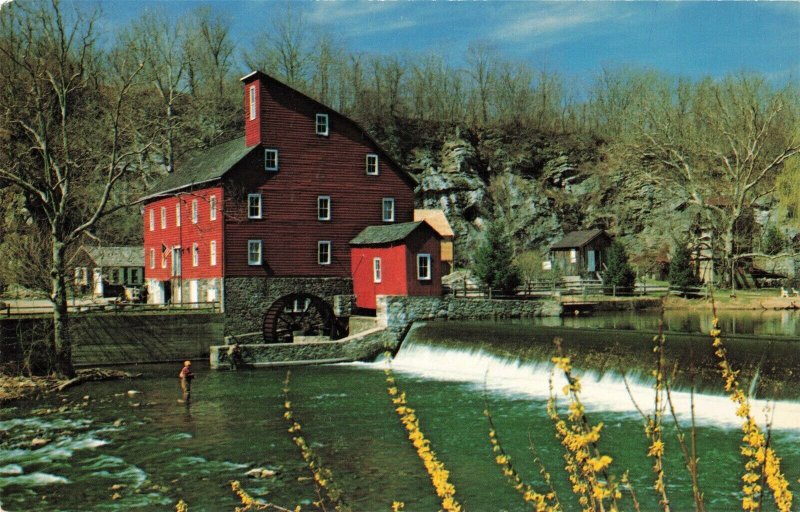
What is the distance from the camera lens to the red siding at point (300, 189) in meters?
39.5

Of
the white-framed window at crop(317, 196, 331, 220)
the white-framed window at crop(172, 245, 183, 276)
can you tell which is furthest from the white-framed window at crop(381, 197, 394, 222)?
the white-framed window at crop(172, 245, 183, 276)

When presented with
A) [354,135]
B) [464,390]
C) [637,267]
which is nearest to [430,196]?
[637,267]

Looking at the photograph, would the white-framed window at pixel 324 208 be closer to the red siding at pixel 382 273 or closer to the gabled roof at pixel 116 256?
the red siding at pixel 382 273

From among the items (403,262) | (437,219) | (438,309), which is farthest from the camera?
(437,219)

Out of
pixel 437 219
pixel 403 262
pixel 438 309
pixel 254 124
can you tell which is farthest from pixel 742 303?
pixel 254 124

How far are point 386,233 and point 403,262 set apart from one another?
2584 millimetres

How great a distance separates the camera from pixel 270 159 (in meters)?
40.2

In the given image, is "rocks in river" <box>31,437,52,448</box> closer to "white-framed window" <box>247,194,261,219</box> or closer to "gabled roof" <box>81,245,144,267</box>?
"white-framed window" <box>247,194,261,219</box>

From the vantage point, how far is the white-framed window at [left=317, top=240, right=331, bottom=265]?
41.6m

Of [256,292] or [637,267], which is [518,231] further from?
[256,292]

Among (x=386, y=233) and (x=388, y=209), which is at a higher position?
(x=388, y=209)

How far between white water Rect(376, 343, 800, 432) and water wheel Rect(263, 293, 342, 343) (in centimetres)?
637

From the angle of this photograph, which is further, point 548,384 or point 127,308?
point 127,308

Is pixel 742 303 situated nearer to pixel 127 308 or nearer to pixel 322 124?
pixel 322 124
